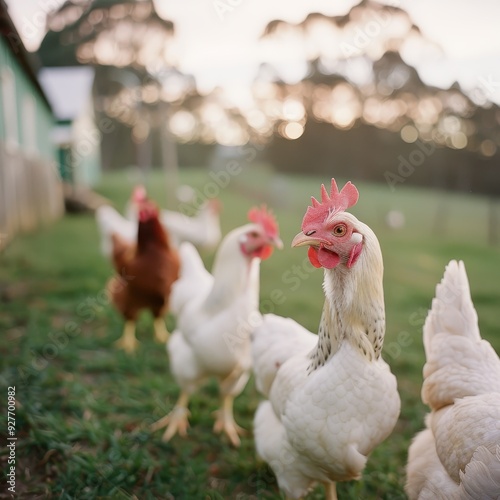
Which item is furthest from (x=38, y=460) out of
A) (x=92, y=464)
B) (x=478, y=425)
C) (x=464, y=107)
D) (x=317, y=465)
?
(x=464, y=107)

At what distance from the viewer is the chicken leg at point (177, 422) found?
118 inches

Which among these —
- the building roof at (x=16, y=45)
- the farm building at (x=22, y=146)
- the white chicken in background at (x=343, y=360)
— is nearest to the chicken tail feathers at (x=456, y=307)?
the white chicken in background at (x=343, y=360)

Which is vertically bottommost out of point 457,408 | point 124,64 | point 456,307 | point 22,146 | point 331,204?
point 457,408

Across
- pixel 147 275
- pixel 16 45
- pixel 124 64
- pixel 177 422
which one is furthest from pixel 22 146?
pixel 177 422

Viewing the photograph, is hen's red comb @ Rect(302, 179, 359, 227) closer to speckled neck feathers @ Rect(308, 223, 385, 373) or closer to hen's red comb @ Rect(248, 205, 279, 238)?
speckled neck feathers @ Rect(308, 223, 385, 373)

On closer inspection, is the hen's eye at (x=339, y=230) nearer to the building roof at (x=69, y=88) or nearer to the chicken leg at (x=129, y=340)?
the chicken leg at (x=129, y=340)

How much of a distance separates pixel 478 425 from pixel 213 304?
1633mm

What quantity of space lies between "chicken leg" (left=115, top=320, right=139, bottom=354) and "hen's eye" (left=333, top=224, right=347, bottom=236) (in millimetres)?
3154

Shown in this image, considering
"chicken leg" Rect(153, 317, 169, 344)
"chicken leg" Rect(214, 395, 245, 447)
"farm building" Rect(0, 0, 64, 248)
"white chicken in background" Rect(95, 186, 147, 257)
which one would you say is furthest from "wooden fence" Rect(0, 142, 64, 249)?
"chicken leg" Rect(214, 395, 245, 447)

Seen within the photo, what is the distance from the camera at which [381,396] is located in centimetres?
176

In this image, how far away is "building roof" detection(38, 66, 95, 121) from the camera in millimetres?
12859

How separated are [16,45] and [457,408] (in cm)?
770

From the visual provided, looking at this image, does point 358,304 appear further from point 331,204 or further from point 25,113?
point 25,113

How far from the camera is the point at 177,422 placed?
3021mm
